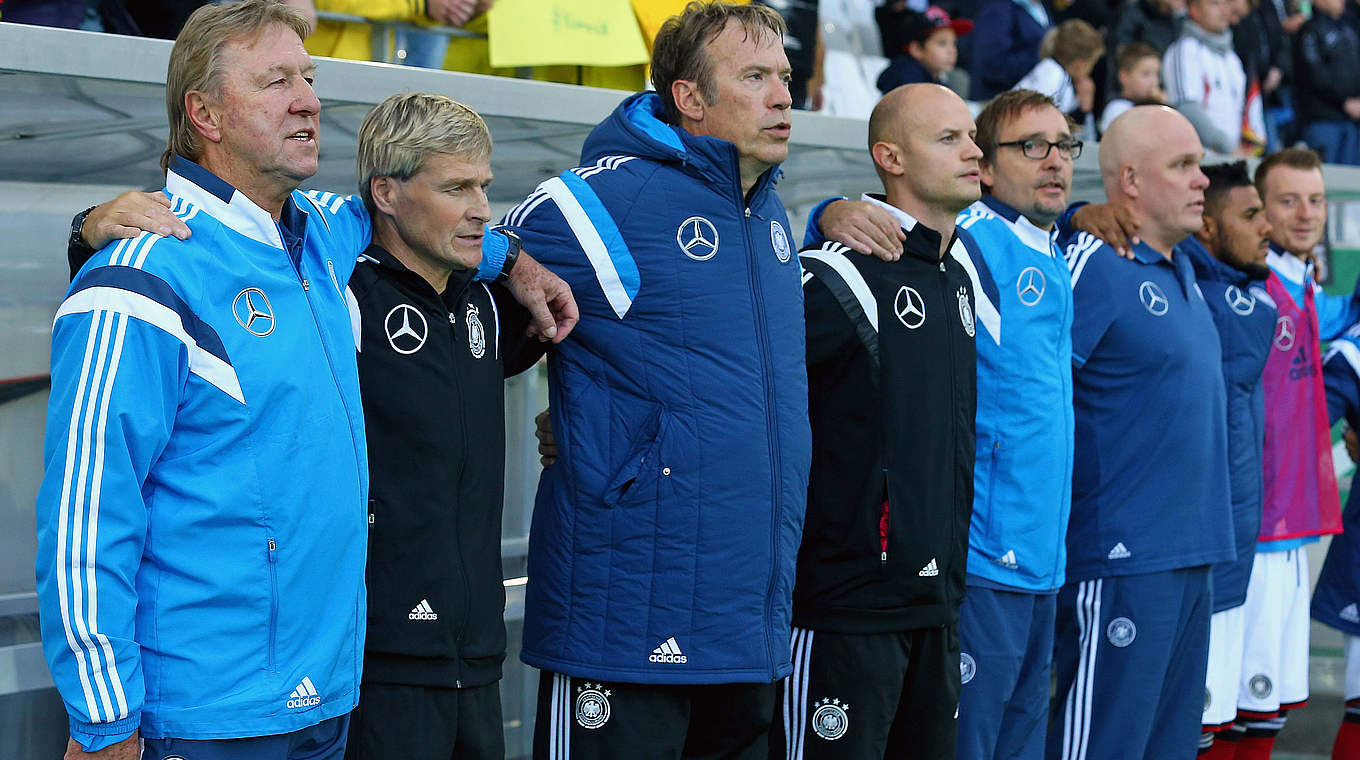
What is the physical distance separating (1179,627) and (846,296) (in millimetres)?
1644

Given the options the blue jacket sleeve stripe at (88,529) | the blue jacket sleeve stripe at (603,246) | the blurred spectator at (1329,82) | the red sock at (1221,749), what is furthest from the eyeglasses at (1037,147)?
the blurred spectator at (1329,82)

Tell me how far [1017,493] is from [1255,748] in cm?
193

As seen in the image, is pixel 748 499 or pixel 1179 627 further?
pixel 1179 627

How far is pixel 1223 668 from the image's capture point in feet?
16.4

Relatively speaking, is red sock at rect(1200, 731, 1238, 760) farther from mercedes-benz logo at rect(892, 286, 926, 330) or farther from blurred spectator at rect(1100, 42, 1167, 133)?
blurred spectator at rect(1100, 42, 1167, 133)

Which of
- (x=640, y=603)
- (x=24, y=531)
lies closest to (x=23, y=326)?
(x=24, y=531)

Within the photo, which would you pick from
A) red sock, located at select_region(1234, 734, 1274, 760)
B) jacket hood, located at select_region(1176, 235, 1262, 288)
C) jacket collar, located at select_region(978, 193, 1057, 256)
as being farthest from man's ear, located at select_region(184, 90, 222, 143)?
red sock, located at select_region(1234, 734, 1274, 760)

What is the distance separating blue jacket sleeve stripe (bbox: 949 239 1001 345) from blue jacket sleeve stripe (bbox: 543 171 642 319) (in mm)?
1133

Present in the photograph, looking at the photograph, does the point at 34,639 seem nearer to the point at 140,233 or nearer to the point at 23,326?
the point at 23,326

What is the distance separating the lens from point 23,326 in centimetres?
348

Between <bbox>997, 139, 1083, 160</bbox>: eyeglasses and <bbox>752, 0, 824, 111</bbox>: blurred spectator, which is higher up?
<bbox>752, 0, 824, 111</bbox>: blurred spectator

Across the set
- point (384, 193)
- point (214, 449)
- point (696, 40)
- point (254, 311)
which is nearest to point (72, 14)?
point (384, 193)

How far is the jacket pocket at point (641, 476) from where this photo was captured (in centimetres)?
321

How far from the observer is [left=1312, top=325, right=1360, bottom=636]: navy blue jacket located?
566 cm
